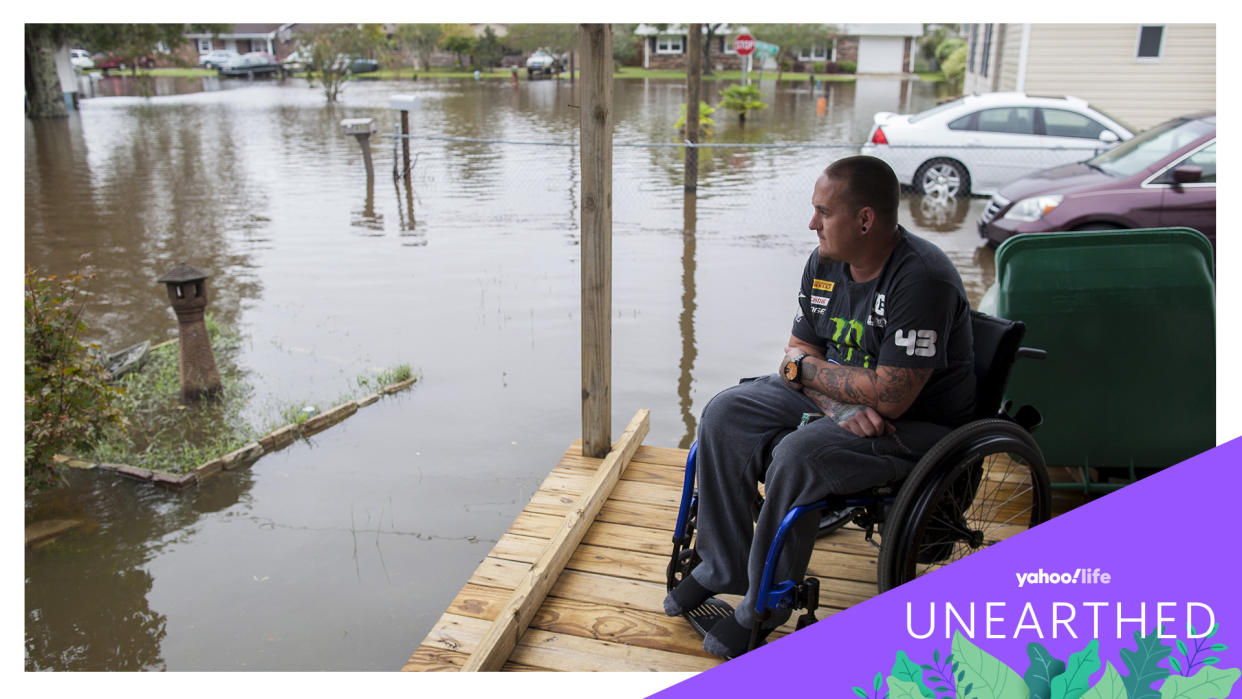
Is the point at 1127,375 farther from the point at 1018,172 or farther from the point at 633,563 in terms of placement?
the point at 1018,172

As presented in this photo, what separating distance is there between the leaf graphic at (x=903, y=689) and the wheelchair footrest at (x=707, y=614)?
58cm

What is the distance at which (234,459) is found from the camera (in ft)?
18.3

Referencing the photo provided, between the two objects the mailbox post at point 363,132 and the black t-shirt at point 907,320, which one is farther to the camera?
the mailbox post at point 363,132

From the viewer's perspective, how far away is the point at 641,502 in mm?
3809

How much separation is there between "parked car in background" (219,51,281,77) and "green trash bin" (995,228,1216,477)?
49.0 meters

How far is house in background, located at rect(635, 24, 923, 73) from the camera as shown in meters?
46.8

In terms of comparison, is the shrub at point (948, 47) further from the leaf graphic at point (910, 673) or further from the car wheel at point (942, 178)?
the leaf graphic at point (910, 673)

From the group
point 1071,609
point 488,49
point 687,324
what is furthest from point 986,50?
point 488,49

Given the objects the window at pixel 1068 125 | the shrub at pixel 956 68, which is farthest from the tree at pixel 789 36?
the window at pixel 1068 125

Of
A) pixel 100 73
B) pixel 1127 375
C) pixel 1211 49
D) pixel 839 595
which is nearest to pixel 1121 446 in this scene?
pixel 1127 375

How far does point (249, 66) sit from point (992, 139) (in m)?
44.7

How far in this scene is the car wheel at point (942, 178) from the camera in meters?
11.5

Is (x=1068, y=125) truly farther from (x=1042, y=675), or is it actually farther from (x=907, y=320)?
(x=1042, y=675)

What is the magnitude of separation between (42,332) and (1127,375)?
16.7ft
